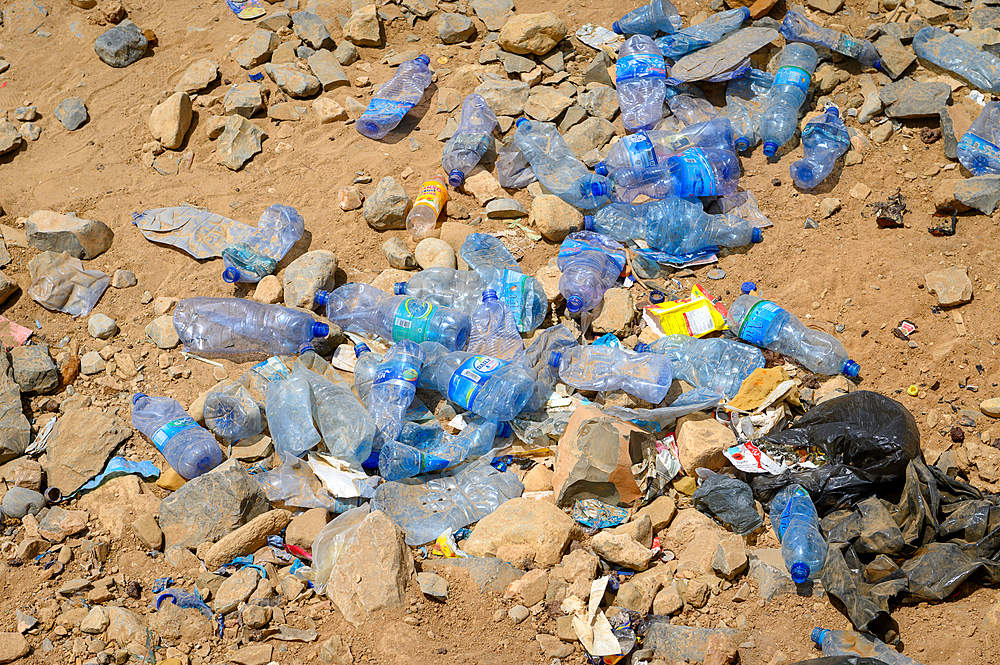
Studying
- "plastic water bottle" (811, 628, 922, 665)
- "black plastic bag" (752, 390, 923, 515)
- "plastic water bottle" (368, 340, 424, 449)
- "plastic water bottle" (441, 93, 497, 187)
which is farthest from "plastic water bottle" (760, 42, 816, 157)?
"plastic water bottle" (811, 628, 922, 665)

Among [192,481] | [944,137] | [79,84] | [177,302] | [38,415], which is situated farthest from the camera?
[79,84]

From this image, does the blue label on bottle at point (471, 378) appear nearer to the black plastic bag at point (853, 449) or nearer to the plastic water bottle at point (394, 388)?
the plastic water bottle at point (394, 388)

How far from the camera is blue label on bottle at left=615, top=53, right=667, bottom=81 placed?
4418 millimetres

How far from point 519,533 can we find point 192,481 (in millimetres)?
1295

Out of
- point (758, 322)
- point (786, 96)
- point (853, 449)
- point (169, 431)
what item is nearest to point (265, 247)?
point (169, 431)

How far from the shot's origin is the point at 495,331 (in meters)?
3.41

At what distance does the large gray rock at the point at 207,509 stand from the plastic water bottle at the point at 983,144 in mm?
4095

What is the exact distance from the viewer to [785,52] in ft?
14.6

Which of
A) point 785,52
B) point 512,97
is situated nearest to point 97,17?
point 512,97

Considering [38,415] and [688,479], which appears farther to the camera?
[38,415]

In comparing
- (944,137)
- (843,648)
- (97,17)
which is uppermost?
(97,17)

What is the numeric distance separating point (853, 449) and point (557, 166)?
2.29 m

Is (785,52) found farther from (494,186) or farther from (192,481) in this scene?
(192,481)

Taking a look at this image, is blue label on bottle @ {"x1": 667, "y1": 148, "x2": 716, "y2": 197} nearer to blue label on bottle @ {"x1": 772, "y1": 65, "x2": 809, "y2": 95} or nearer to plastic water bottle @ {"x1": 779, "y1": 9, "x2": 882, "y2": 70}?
blue label on bottle @ {"x1": 772, "y1": 65, "x2": 809, "y2": 95}
